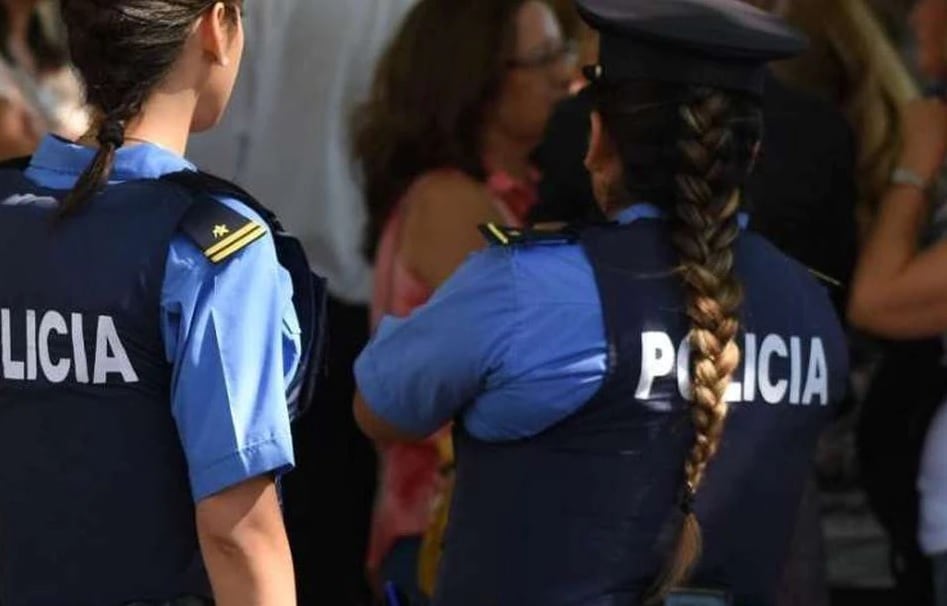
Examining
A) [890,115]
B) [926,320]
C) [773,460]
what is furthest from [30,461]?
[890,115]

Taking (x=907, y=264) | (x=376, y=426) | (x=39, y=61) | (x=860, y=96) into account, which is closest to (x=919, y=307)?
(x=907, y=264)

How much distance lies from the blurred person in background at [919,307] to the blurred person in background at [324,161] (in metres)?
1.16

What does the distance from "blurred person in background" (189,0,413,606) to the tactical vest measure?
6.15 feet

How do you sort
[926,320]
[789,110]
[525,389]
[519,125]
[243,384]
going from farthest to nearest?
1. [519,125]
2. [789,110]
3. [926,320]
4. [525,389]
5. [243,384]

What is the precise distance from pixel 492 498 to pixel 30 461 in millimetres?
557

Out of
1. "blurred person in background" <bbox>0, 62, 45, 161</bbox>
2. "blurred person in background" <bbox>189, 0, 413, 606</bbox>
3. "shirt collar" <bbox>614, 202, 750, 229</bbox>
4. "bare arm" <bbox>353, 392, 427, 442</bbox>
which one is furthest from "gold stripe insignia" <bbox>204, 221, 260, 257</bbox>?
"blurred person in background" <bbox>189, 0, 413, 606</bbox>

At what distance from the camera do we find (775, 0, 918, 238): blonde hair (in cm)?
397

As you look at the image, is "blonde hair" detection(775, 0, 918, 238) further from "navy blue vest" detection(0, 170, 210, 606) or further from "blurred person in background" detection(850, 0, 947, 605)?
"navy blue vest" detection(0, 170, 210, 606)

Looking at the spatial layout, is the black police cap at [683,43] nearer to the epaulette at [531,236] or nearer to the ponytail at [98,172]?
the epaulette at [531,236]

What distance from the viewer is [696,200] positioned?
2533 mm

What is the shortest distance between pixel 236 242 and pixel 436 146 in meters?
1.43

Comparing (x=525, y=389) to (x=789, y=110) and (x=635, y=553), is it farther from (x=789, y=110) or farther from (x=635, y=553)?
(x=789, y=110)

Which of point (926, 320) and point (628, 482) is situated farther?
point (926, 320)

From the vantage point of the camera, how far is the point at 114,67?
234 centimetres
